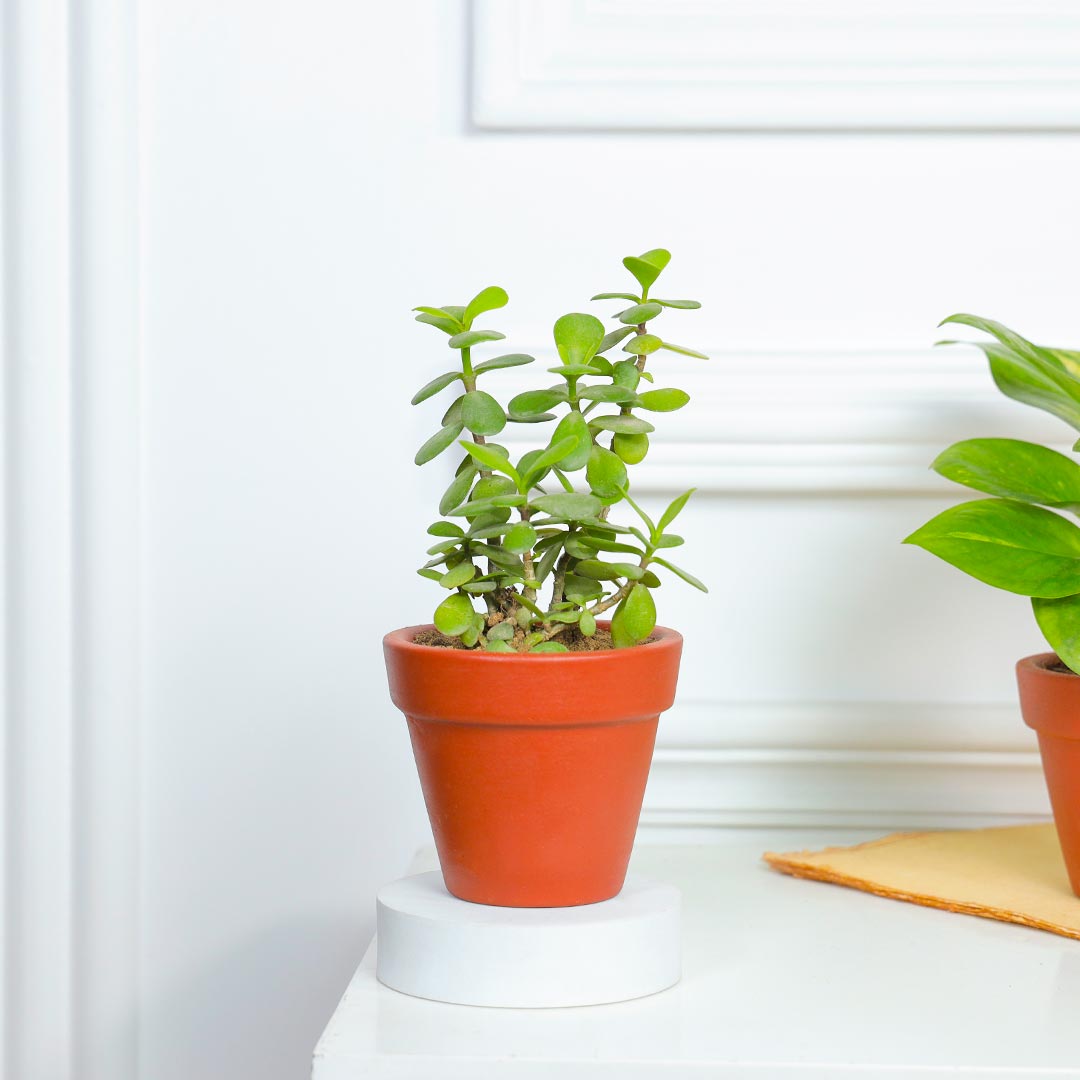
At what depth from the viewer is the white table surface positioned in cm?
50

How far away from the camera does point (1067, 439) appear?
33.7 inches

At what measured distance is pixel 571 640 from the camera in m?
0.63


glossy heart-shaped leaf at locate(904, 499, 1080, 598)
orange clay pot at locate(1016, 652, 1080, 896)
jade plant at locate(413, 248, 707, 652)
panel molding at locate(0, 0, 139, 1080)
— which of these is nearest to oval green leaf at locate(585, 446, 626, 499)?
jade plant at locate(413, 248, 707, 652)

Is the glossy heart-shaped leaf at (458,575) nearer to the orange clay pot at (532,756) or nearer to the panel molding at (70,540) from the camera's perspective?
the orange clay pot at (532,756)

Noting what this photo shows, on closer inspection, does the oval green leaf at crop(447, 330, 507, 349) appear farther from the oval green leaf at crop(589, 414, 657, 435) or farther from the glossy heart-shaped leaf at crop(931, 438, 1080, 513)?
the glossy heart-shaped leaf at crop(931, 438, 1080, 513)

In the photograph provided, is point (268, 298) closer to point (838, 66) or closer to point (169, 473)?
point (169, 473)

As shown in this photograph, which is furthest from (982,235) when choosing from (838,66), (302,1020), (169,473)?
(302,1020)

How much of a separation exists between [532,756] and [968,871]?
336mm

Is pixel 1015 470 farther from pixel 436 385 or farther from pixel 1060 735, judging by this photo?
pixel 436 385

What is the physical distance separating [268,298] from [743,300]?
348mm

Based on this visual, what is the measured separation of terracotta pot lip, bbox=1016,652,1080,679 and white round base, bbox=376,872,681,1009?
0.85ft

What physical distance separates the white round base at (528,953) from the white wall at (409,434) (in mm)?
299

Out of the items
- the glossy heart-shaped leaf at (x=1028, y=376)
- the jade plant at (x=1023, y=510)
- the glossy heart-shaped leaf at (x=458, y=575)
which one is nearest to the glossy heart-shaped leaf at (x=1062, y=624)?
the jade plant at (x=1023, y=510)

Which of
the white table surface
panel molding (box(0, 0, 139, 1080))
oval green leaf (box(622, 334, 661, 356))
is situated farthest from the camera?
panel molding (box(0, 0, 139, 1080))
